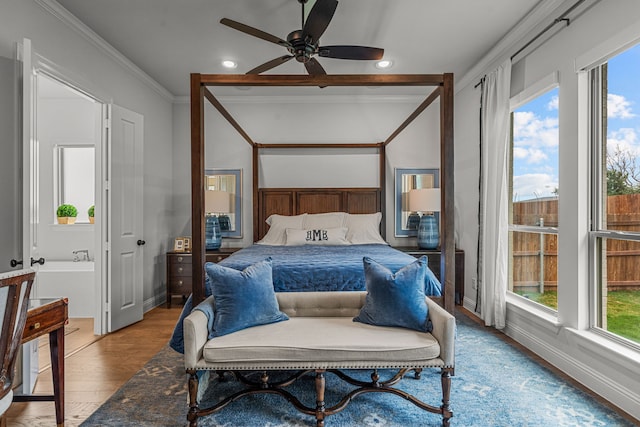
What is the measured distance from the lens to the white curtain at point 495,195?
344 centimetres

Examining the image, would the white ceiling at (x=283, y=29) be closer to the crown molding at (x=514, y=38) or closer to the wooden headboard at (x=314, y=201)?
the crown molding at (x=514, y=38)

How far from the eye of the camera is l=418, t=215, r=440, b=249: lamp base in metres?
4.68

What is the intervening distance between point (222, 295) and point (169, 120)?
12.6 feet

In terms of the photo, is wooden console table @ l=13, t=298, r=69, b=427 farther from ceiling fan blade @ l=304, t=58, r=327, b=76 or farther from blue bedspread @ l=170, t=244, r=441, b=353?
ceiling fan blade @ l=304, t=58, r=327, b=76

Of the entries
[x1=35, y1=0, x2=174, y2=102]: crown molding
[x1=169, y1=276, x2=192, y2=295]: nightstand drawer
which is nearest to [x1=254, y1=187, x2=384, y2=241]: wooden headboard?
[x1=169, y1=276, x2=192, y2=295]: nightstand drawer

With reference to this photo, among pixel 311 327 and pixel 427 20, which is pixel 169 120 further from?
pixel 311 327

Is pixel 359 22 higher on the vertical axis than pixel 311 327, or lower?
higher

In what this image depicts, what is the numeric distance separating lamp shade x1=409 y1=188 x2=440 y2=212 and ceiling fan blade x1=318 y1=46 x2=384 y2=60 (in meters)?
2.21

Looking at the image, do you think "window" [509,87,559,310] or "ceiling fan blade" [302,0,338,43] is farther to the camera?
"window" [509,87,559,310]

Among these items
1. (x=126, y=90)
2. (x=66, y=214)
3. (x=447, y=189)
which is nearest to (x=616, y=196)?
(x=447, y=189)

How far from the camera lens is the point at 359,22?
10.5 feet

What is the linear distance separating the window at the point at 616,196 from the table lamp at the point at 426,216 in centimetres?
202

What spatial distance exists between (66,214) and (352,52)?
4.57 metres

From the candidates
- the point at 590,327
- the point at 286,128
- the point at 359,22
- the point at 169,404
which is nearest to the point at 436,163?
the point at 286,128
